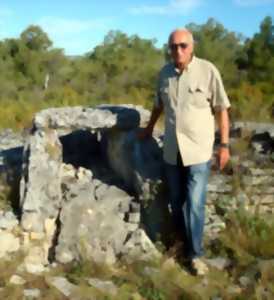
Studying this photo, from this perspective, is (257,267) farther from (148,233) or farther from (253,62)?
(253,62)

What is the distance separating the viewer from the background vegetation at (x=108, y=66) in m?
20.5

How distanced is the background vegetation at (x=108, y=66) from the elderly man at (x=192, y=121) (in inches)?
461

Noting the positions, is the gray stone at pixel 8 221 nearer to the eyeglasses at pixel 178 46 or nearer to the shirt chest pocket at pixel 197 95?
the shirt chest pocket at pixel 197 95

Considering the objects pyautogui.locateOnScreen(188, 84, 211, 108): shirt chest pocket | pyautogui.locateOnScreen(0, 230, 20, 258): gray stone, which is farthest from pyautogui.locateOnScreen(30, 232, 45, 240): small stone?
pyautogui.locateOnScreen(188, 84, 211, 108): shirt chest pocket

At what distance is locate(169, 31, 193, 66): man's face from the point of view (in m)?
4.65

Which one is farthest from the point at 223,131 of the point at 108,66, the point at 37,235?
the point at 108,66

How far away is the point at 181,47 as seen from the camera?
4688mm

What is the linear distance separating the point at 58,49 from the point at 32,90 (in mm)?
4104

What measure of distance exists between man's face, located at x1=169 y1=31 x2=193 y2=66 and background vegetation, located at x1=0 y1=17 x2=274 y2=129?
38.6ft

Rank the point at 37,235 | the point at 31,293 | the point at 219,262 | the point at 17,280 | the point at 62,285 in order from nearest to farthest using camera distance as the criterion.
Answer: the point at 31,293 → the point at 62,285 → the point at 17,280 → the point at 219,262 → the point at 37,235

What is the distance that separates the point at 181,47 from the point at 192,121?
612 millimetres

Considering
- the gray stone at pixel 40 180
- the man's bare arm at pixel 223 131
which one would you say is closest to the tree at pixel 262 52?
the gray stone at pixel 40 180

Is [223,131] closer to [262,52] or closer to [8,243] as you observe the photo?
[8,243]

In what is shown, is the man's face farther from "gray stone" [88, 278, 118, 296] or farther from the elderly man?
"gray stone" [88, 278, 118, 296]
